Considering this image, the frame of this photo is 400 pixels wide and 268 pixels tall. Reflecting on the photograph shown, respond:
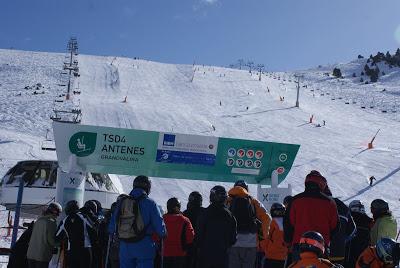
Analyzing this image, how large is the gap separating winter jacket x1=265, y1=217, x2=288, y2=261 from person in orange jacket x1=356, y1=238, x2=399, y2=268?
226cm

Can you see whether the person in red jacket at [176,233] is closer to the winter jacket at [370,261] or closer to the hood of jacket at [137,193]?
the hood of jacket at [137,193]

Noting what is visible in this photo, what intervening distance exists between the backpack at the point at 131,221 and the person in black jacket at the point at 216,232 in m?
0.86

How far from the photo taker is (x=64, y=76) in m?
61.9

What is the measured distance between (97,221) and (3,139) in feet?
73.1

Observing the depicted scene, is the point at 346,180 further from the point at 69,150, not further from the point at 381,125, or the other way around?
the point at 381,125

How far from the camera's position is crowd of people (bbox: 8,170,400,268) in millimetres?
6641

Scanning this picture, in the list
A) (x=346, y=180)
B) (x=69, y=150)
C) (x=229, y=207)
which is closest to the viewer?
(x=229, y=207)

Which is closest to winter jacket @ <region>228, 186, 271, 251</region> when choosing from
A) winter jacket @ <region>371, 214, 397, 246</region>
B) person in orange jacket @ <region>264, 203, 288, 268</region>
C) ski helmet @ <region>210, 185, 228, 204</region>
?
person in orange jacket @ <region>264, 203, 288, 268</region>

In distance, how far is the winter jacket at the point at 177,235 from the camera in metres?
8.16

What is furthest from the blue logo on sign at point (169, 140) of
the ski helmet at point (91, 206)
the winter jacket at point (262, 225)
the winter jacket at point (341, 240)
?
the winter jacket at point (341, 240)

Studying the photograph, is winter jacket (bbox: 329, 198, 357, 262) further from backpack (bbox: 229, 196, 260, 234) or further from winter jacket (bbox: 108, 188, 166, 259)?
winter jacket (bbox: 108, 188, 166, 259)

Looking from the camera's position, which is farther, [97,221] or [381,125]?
[381,125]

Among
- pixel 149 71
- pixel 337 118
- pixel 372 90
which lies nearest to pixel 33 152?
→ pixel 337 118

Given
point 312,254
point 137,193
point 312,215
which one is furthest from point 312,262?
point 137,193
